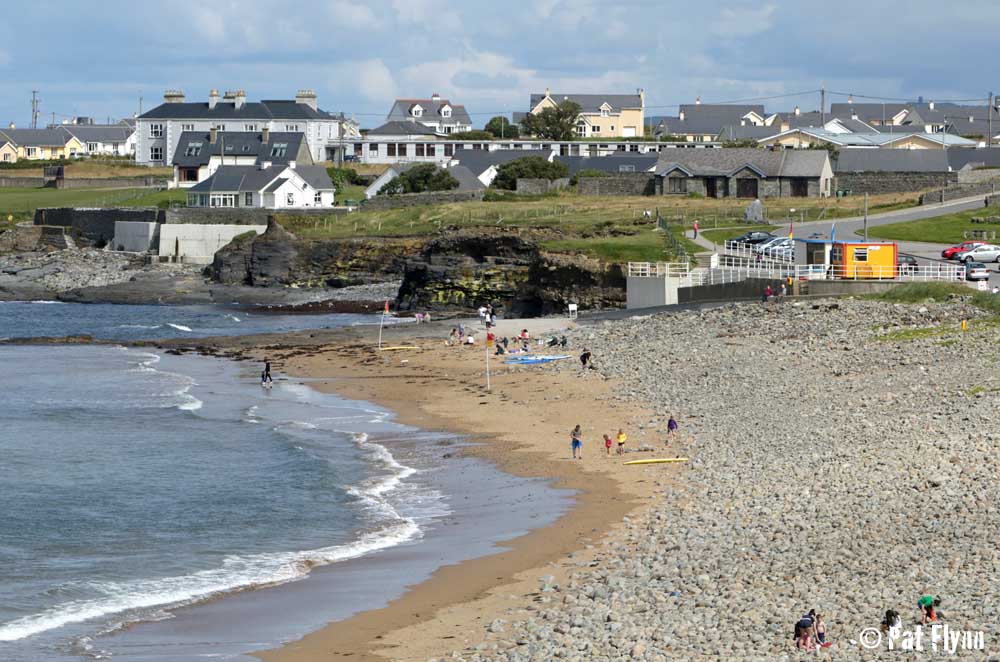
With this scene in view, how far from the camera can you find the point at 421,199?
99.2m

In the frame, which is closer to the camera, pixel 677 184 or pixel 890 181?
pixel 890 181

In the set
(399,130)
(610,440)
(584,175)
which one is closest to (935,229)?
(584,175)

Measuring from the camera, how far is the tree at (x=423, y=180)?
103m

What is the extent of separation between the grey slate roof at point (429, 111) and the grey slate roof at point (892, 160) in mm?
78292

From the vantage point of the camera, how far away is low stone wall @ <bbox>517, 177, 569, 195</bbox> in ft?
336

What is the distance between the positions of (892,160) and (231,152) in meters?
58.2

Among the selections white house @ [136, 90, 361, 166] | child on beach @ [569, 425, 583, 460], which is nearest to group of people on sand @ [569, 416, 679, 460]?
child on beach @ [569, 425, 583, 460]

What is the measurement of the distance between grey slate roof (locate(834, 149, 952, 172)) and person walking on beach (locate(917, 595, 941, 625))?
8428cm

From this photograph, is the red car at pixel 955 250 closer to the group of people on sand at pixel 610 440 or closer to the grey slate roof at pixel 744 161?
the group of people on sand at pixel 610 440

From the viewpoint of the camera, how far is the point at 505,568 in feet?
77.0

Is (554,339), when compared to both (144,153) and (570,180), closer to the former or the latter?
(570,180)

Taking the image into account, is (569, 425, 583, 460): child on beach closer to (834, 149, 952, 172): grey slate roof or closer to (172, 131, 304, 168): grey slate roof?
(834, 149, 952, 172): grey slate roof

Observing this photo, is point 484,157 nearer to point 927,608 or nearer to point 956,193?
point 956,193

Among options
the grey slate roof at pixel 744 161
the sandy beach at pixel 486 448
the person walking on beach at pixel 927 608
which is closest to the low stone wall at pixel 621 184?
the grey slate roof at pixel 744 161
